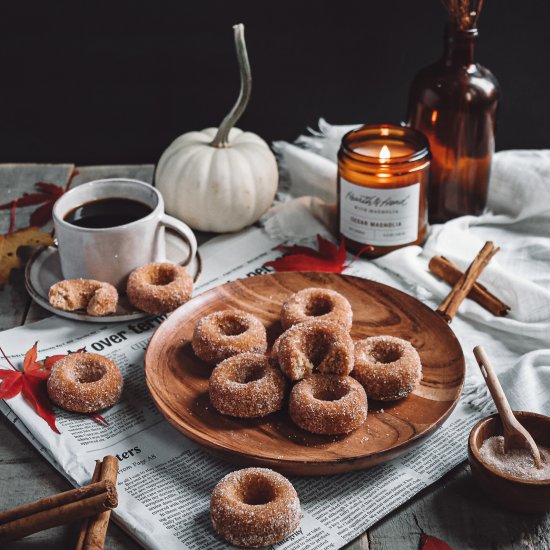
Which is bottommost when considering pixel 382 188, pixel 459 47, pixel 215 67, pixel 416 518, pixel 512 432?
pixel 416 518

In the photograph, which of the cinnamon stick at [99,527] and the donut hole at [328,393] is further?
the donut hole at [328,393]

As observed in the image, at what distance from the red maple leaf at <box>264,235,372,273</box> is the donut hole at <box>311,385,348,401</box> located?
22.1 inches

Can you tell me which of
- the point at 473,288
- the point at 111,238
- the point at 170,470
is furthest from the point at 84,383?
the point at 473,288

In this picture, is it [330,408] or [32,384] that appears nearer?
[330,408]

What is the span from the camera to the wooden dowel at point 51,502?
116 cm

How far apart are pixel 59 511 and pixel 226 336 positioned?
1.46 ft

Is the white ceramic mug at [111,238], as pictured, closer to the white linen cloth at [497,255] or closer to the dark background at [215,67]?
the white linen cloth at [497,255]

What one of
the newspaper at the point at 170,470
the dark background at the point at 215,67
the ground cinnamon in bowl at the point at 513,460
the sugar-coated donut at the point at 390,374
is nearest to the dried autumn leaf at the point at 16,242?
the newspaper at the point at 170,470

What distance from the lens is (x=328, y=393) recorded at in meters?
1.34

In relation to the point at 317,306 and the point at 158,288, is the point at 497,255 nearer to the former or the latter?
the point at 317,306

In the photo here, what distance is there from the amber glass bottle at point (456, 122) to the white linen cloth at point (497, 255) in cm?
8

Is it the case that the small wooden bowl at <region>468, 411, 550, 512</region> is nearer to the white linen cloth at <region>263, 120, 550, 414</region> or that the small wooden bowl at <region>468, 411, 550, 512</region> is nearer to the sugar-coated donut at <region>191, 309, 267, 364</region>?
the white linen cloth at <region>263, 120, 550, 414</region>

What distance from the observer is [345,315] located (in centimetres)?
153

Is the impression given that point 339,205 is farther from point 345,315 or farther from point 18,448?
point 18,448
